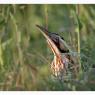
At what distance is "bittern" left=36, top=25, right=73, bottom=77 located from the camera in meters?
3.00

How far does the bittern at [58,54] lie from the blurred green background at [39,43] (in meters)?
0.03

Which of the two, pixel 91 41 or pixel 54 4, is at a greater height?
pixel 54 4

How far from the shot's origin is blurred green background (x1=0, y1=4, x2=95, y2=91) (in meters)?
2.99

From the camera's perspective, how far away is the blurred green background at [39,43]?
2988mm

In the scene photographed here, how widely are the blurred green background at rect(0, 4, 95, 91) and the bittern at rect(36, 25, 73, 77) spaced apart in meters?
0.03

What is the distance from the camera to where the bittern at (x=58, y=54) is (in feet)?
9.85

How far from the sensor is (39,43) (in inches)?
120

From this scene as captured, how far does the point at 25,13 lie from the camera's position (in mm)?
3086

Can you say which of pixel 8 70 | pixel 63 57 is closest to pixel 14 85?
pixel 8 70

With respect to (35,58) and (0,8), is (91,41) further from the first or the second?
(0,8)

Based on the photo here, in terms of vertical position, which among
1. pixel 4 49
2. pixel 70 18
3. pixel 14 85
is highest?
pixel 70 18

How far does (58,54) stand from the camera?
3.01 metres

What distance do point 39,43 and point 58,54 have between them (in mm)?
149

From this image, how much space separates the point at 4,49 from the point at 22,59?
139 millimetres
